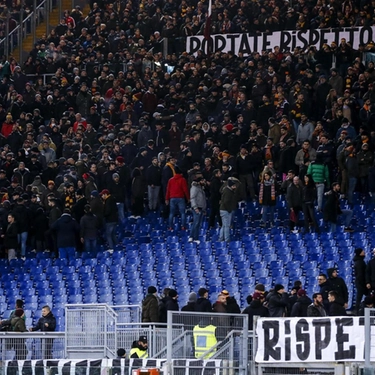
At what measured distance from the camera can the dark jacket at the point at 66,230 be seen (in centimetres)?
2838

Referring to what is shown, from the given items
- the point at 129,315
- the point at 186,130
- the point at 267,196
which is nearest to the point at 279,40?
the point at 186,130

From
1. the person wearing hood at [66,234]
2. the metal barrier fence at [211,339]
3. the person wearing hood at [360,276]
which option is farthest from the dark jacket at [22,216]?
the metal barrier fence at [211,339]

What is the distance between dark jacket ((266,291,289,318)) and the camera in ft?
65.2

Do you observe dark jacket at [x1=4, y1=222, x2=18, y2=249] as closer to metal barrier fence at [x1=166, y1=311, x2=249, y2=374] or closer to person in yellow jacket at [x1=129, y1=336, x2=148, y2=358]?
person in yellow jacket at [x1=129, y1=336, x2=148, y2=358]

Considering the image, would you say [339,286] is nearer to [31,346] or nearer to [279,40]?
[31,346]

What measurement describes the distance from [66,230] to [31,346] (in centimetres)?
892

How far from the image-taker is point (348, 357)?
651 inches

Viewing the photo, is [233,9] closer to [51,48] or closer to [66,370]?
[51,48]

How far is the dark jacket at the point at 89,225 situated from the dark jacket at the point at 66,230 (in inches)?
6.0

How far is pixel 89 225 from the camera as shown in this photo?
93.4 feet

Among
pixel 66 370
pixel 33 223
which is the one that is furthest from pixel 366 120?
pixel 66 370

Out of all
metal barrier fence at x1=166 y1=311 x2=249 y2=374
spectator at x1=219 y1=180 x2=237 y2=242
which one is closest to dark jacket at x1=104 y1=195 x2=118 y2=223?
spectator at x1=219 y1=180 x2=237 y2=242

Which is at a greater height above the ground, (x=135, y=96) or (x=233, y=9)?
(x=233, y=9)

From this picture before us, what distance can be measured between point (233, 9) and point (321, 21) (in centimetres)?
315
